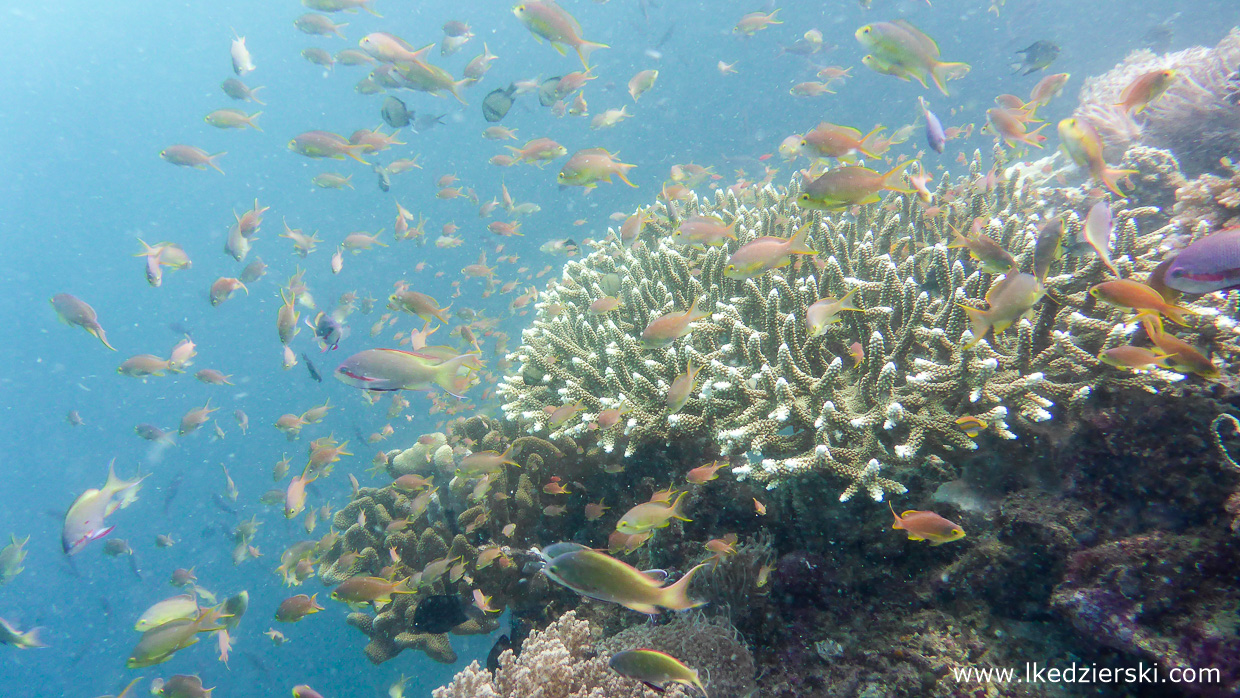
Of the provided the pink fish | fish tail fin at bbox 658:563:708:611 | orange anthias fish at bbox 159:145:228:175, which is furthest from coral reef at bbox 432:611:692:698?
orange anthias fish at bbox 159:145:228:175

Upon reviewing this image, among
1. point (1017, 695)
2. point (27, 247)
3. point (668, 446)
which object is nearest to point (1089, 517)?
point (1017, 695)

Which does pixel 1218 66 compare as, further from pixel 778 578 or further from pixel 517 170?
pixel 517 170

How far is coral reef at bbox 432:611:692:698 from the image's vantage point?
2676 millimetres

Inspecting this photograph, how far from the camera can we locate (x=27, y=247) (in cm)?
5884

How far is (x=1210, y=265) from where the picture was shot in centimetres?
195

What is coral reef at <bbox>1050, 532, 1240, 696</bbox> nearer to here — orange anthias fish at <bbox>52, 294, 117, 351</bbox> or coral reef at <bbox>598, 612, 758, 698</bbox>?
coral reef at <bbox>598, 612, 758, 698</bbox>

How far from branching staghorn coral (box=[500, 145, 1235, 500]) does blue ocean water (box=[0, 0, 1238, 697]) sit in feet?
40.6

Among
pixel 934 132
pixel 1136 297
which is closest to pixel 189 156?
pixel 934 132

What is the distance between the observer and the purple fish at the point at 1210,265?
1900 mm

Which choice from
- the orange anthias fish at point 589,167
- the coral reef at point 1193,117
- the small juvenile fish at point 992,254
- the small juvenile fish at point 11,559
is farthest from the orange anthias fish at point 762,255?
the small juvenile fish at point 11,559

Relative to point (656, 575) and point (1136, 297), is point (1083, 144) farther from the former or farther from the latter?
point (656, 575)

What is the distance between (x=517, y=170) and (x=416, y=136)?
16180mm

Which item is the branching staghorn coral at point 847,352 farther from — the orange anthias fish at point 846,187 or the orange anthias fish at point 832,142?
the orange anthias fish at point 832,142

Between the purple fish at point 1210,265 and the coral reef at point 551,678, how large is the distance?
3182 millimetres
